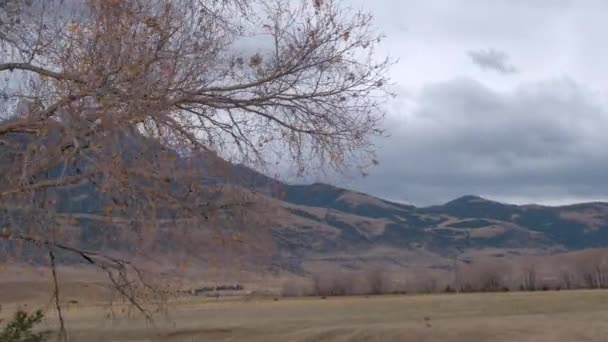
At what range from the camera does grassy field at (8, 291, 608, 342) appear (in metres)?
31.6

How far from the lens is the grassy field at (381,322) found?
104 feet

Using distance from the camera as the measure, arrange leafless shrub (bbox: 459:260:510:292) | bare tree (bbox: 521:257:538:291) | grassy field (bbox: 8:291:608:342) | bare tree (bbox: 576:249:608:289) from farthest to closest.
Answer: bare tree (bbox: 576:249:608:289) < leafless shrub (bbox: 459:260:510:292) < bare tree (bbox: 521:257:538:291) < grassy field (bbox: 8:291:608:342)

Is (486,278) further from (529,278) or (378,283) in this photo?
(378,283)

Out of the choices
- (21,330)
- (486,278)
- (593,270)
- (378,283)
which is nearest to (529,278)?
(486,278)

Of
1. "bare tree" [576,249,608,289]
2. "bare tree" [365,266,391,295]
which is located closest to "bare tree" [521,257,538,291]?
"bare tree" [576,249,608,289]

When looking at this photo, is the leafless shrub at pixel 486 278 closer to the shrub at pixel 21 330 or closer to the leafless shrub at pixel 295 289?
the leafless shrub at pixel 295 289

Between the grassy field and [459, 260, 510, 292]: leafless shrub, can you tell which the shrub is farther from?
[459, 260, 510, 292]: leafless shrub

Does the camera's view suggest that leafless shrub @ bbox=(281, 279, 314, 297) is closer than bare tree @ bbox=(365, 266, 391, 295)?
No

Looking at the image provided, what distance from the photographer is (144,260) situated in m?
12.8

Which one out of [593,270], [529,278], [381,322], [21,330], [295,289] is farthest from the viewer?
[593,270]

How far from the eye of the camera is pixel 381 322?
39.4 m

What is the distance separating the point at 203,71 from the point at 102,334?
26.4 metres

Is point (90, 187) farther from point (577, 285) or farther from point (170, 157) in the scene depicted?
point (577, 285)

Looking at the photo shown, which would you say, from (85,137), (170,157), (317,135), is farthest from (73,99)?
(317,135)
